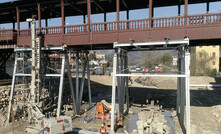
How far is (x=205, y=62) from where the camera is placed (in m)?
42.8

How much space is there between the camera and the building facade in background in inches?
1671

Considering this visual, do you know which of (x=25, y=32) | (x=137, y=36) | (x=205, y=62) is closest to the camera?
(x=137, y=36)

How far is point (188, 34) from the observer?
10742 mm

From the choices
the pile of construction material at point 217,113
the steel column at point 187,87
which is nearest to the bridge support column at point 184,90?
the steel column at point 187,87

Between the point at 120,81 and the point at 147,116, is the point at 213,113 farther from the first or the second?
the point at 120,81

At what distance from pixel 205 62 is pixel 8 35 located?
46236 millimetres

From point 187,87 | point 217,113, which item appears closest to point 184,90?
point 187,87

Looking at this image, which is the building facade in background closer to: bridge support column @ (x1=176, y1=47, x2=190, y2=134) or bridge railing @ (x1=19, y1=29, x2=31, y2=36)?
bridge support column @ (x1=176, y1=47, x2=190, y2=134)

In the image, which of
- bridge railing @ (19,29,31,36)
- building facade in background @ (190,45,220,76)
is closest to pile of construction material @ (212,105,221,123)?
bridge railing @ (19,29,31,36)

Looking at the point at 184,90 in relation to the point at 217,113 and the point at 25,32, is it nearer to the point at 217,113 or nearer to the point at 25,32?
the point at 217,113

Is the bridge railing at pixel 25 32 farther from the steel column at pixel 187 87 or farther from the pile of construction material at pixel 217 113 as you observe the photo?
the pile of construction material at pixel 217 113

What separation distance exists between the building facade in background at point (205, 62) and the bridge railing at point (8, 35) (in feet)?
143

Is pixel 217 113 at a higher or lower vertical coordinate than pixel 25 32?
lower

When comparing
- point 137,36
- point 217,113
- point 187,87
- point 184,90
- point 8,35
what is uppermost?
point 8,35
